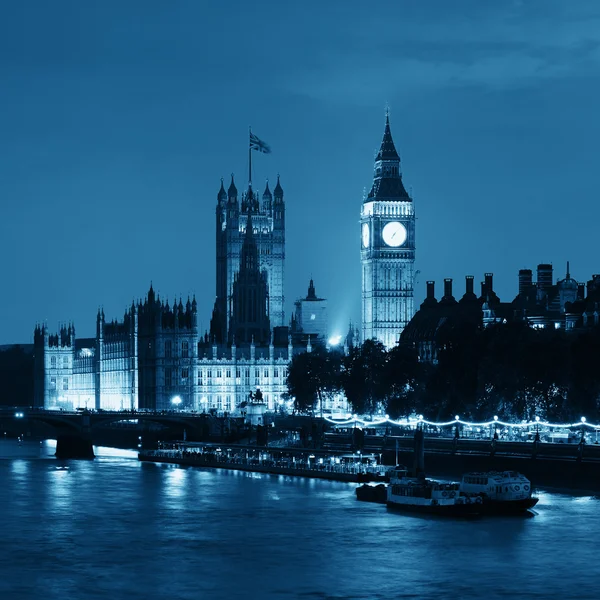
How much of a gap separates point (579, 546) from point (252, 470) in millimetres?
42395

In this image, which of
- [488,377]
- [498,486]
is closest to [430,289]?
[488,377]

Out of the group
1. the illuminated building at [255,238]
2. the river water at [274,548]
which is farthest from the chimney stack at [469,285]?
the river water at [274,548]

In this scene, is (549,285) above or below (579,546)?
above

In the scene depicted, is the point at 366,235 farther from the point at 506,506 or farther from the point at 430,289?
the point at 506,506

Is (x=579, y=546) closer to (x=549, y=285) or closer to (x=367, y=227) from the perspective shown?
(x=549, y=285)

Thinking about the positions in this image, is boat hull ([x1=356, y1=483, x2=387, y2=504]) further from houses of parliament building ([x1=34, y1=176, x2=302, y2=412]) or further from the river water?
houses of parliament building ([x1=34, y1=176, x2=302, y2=412])

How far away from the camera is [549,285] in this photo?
133 m

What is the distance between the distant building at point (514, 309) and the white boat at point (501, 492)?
38.7 meters

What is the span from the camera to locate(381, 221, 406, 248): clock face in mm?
173875

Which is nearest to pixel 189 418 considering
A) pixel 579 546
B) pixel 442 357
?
pixel 442 357

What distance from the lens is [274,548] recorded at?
6319cm

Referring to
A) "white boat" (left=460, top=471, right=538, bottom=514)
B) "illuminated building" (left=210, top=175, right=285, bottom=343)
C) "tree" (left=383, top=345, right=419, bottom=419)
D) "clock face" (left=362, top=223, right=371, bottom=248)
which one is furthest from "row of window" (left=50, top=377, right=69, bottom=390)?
"white boat" (left=460, top=471, right=538, bottom=514)

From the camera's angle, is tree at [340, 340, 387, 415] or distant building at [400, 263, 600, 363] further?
tree at [340, 340, 387, 415]

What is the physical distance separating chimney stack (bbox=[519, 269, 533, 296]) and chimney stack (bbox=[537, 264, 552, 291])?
4943mm
